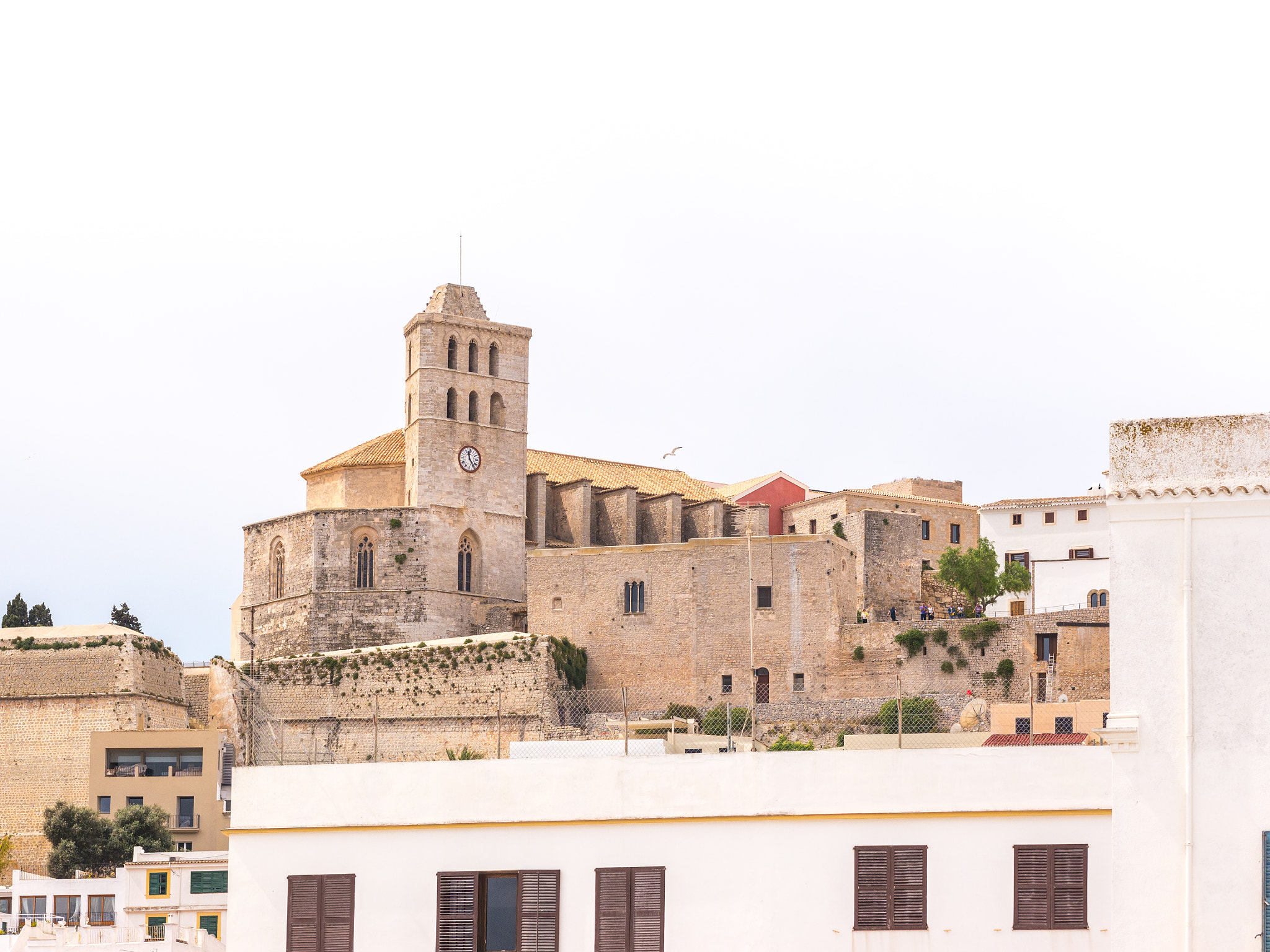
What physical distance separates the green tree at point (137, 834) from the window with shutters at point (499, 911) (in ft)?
105

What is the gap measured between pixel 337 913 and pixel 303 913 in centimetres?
34

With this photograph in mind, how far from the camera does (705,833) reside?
1867 cm

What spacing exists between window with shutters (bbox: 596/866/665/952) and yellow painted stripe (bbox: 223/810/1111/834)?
49 centimetres

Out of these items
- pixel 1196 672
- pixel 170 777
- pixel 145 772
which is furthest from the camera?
pixel 145 772

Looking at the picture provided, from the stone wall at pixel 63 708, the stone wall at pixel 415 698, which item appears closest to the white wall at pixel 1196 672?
the stone wall at pixel 415 698

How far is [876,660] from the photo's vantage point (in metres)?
54.5

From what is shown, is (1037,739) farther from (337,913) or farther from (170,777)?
(170,777)

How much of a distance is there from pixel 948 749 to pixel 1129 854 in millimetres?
2996

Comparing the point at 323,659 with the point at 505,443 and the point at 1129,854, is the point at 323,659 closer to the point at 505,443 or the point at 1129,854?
the point at 505,443

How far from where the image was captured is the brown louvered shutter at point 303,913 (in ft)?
62.0

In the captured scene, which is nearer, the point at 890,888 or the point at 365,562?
the point at 890,888

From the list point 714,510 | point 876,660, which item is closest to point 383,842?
point 876,660

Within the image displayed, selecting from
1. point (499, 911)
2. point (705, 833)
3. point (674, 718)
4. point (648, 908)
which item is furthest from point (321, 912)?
point (674, 718)

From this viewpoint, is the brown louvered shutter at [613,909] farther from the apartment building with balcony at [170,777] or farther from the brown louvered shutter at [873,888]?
the apartment building with balcony at [170,777]
